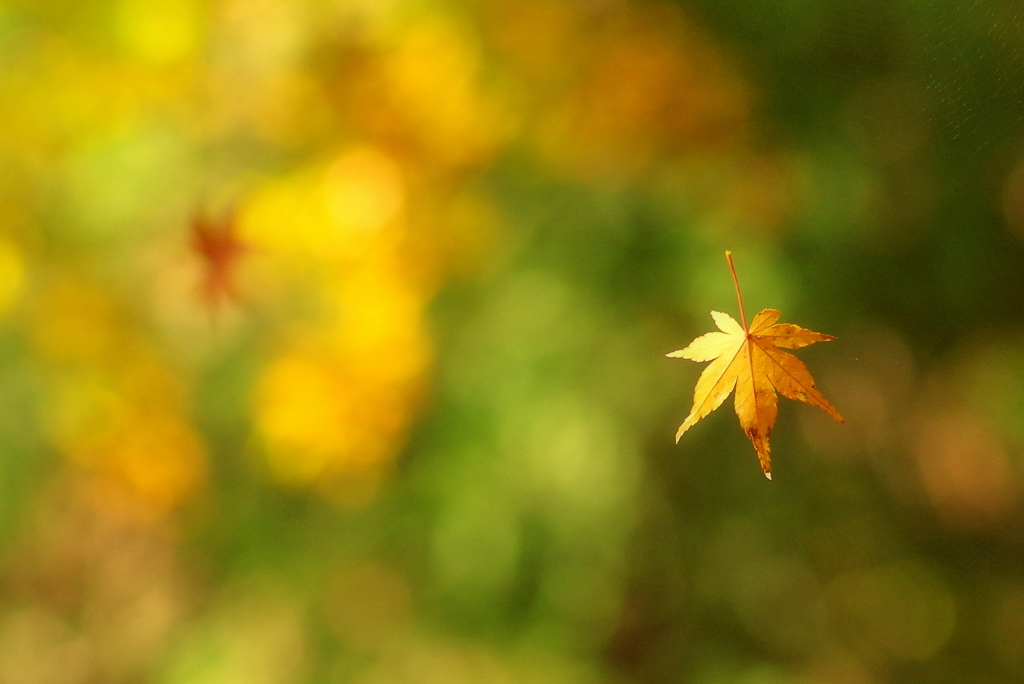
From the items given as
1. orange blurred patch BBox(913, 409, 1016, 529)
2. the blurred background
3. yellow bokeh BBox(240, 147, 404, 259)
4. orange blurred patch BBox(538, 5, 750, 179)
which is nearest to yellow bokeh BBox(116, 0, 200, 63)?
the blurred background

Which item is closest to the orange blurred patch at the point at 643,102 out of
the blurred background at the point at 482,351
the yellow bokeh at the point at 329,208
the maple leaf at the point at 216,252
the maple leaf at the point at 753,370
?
the blurred background at the point at 482,351

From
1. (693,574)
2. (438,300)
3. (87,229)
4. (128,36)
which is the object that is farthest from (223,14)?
(693,574)

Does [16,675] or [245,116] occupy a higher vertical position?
[245,116]

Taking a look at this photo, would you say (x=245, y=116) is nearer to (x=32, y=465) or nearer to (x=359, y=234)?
(x=359, y=234)

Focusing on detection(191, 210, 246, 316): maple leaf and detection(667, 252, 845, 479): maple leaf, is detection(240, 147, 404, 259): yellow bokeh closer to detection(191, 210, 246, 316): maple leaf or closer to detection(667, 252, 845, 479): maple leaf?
detection(191, 210, 246, 316): maple leaf

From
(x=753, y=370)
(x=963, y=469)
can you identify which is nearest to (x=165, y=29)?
(x=753, y=370)

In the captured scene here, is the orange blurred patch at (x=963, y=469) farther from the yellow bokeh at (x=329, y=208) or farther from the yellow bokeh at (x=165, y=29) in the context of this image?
the yellow bokeh at (x=165, y=29)
